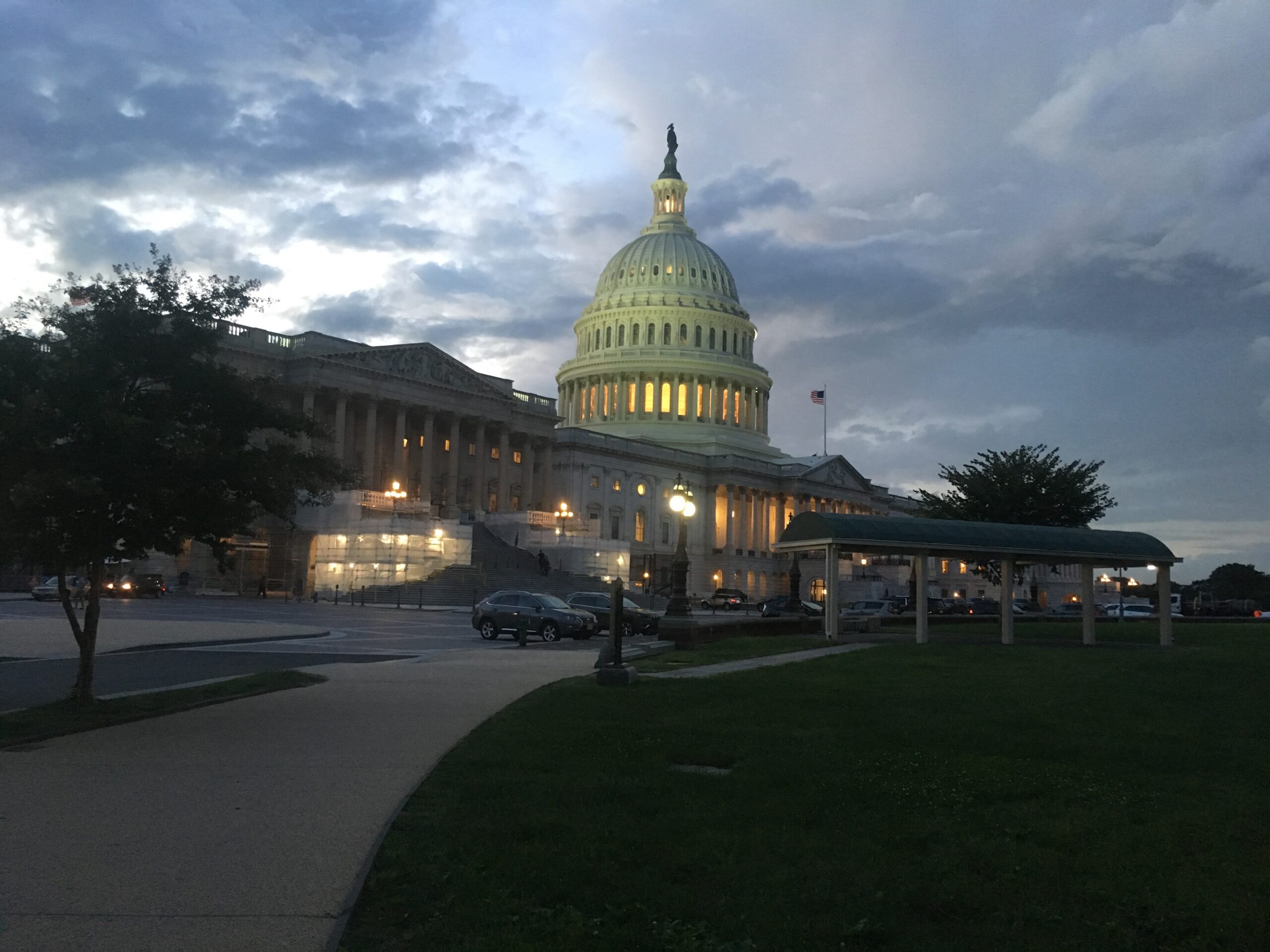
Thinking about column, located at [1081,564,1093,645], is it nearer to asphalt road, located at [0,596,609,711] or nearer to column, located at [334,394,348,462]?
asphalt road, located at [0,596,609,711]

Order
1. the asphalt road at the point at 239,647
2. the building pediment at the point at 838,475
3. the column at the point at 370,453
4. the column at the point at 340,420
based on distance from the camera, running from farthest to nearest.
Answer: the building pediment at the point at 838,475 < the column at the point at 370,453 < the column at the point at 340,420 < the asphalt road at the point at 239,647

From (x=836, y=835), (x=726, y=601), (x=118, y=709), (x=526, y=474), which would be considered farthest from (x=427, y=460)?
(x=836, y=835)

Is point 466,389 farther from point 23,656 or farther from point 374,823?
point 374,823

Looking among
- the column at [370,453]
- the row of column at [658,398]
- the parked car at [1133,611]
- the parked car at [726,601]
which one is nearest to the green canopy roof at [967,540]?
the parked car at [1133,611]

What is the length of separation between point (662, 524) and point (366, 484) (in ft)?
154

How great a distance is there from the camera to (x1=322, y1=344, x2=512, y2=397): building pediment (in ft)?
281

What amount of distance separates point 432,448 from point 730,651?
64.6 meters

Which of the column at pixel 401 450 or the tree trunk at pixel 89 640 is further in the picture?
the column at pixel 401 450

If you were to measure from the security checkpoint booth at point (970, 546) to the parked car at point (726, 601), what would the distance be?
4341cm

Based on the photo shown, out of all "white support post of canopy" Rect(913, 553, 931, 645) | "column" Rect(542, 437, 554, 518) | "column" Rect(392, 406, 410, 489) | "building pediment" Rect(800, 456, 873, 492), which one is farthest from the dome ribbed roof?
"white support post of canopy" Rect(913, 553, 931, 645)

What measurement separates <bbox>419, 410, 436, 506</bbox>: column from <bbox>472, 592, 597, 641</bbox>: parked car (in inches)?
2005

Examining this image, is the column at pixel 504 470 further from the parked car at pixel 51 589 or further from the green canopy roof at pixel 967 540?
the green canopy roof at pixel 967 540

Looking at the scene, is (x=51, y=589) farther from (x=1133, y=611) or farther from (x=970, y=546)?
(x=1133, y=611)

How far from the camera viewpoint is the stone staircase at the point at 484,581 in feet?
226
